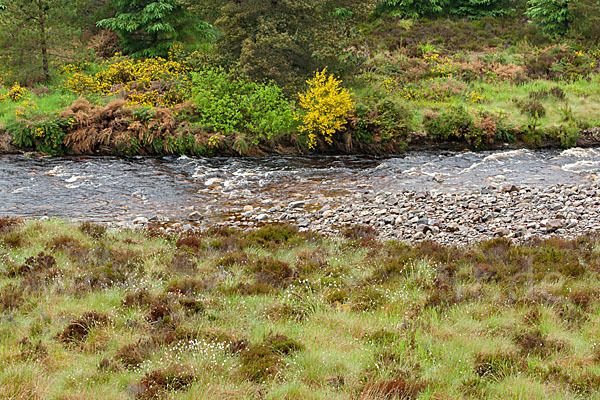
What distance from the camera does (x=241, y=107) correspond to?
19.4 meters

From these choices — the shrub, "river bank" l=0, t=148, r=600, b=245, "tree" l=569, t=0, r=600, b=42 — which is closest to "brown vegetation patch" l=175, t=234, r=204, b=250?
"river bank" l=0, t=148, r=600, b=245

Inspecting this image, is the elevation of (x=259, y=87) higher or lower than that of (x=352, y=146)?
higher

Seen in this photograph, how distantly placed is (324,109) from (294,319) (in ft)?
44.1

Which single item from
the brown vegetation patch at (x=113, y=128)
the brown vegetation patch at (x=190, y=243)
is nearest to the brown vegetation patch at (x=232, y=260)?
the brown vegetation patch at (x=190, y=243)

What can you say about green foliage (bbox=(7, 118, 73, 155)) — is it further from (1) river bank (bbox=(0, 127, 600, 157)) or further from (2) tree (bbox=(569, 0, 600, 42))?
(2) tree (bbox=(569, 0, 600, 42))

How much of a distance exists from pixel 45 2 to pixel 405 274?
22.8 m

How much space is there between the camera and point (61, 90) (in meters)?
22.5

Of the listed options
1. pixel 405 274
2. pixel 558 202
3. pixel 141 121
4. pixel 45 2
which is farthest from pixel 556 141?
pixel 45 2

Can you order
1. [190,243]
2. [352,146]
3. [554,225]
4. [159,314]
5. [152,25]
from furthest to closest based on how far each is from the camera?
[152,25] < [352,146] < [554,225] < [190,243] < [159,314]

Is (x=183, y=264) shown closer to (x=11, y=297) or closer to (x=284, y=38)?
(x=11, y=297)

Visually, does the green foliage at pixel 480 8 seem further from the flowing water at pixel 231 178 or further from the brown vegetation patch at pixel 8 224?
the brown vegetation patch at pixel 8 224

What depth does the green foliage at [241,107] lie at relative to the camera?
757 inches

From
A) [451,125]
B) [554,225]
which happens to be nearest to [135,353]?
[554,225]

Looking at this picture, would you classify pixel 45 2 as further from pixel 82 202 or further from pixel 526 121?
pixel 526 121
